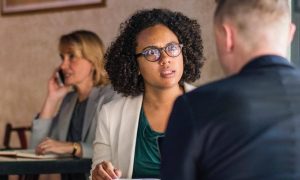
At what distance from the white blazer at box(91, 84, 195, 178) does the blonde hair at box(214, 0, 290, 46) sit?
1.20 metres

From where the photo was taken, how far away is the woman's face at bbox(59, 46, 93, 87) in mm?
4168

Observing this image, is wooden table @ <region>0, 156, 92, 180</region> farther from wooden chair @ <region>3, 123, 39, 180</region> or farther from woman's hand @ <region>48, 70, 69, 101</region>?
wooden chair @ <region>3, 123, 39, 180</region>

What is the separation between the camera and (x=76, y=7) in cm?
562

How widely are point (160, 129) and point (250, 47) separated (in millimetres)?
1232

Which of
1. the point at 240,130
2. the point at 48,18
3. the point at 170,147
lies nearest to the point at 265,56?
the point at 240,130

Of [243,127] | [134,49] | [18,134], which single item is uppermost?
[134,49]

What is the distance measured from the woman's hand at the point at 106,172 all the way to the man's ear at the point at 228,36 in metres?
1.04

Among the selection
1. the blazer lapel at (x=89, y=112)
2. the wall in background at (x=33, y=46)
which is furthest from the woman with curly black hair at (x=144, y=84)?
the wall in background at (x=33, y=46)

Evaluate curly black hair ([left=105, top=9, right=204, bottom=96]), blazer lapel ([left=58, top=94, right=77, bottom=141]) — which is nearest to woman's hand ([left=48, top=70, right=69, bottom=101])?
blazer lapel ([left=58, top=94, right=77, bottom=141])

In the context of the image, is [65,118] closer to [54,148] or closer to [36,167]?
[54,148]

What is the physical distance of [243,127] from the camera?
1.36 m

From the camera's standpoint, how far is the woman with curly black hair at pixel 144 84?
255 cm

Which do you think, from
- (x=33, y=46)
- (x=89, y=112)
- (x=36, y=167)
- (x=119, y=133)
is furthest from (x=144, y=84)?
(x=33, y=46)

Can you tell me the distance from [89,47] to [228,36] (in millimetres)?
2855
